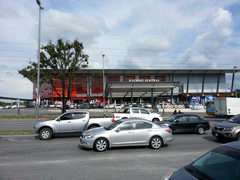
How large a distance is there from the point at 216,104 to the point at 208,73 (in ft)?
219

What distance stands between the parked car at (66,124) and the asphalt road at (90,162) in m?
2.26

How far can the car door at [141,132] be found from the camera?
30.7ft

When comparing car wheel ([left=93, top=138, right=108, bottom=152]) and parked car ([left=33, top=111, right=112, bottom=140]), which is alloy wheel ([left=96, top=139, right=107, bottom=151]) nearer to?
car wheel ([left=93, top=138, right=108, bottom=152])

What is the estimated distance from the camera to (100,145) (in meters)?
8.89

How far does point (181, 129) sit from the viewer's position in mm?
14094

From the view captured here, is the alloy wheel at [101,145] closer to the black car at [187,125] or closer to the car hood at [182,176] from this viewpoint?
the car hood at [182,176]

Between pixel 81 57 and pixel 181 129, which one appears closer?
pixel 181 129

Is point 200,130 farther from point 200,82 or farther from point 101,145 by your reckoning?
point 200,82

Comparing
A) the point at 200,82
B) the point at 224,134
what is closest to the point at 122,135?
the point at 224,134

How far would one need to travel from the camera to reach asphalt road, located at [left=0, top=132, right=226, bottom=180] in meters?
5.89

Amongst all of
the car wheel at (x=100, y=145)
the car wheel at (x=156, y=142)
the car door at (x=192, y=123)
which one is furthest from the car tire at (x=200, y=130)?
the car wheel at (x=100, y=145)

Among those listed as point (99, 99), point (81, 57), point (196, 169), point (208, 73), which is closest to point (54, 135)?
point (196, 169)

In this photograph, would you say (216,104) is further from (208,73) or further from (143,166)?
(208,73)

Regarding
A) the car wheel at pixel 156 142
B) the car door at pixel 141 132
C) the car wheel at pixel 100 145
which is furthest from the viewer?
the car wheel at pixel 156 142
